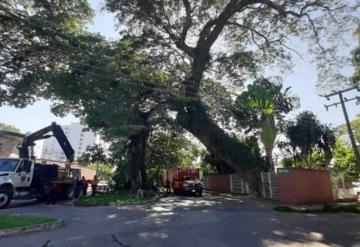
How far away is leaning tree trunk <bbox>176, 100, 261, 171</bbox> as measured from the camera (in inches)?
855

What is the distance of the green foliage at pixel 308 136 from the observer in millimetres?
23172

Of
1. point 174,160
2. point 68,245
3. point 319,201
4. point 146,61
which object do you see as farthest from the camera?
point 174,160

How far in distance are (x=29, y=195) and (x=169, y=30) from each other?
15464 millimetres

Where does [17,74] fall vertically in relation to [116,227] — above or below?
above

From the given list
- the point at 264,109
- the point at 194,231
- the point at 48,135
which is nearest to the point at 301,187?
the point at 264,109

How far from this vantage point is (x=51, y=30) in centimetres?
1748

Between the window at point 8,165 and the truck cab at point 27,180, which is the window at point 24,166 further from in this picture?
the window at point 8,165

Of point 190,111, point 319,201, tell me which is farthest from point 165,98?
point 319,201

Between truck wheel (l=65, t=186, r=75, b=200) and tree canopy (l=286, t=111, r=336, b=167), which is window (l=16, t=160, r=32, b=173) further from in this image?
tree canopy (l=286, t=111, r=336, b=167)

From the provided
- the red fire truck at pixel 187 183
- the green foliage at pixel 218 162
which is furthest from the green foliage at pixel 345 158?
the red fire truck at pixel 187 183

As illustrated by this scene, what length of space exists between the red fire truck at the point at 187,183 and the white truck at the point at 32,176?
8.63 metres

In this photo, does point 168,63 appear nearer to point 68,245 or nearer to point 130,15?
point 130,15

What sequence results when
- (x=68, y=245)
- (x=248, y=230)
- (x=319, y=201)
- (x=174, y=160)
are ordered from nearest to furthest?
(x=68, y=245) < (x=248, y=230) < (x=319, y=201) < (x=174, y=160)

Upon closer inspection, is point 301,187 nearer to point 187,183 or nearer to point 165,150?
point 187,183
